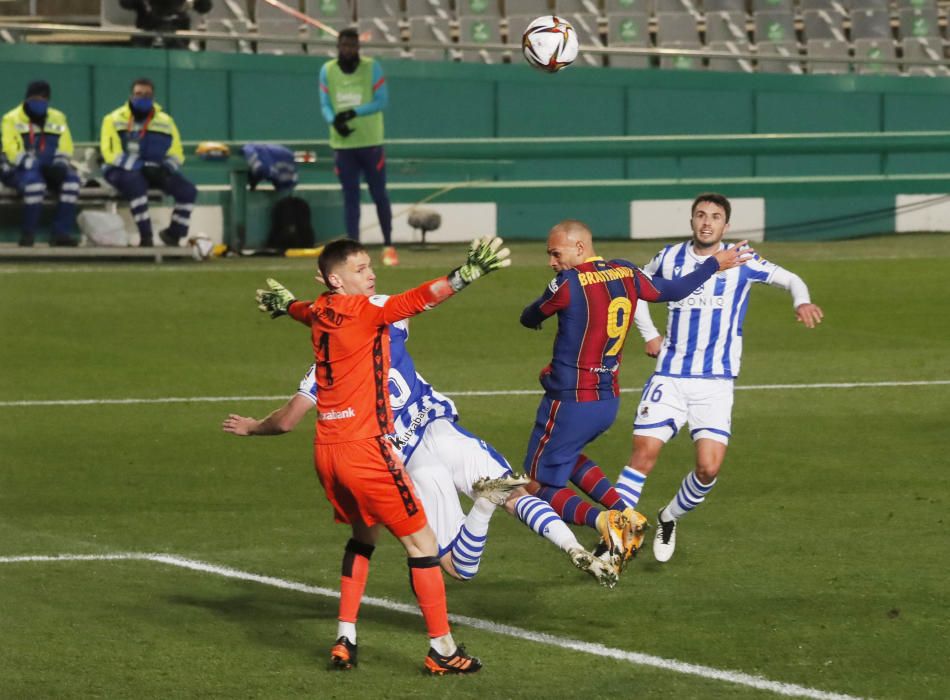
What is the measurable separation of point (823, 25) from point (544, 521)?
2355cm

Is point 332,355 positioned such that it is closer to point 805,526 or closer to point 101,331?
point 805,526

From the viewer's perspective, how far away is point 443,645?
644 centimetres

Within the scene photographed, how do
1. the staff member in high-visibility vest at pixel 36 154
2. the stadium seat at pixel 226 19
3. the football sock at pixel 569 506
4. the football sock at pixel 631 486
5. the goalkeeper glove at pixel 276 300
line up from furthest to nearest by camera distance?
the stadium seat at pixel 226 19 < the staff member in high-visibility vest at pixel 36 154 < the football sock at pixel 631 486 < the football sock at pixel 569 506 < the goalkeeper glove at pixel 276 300

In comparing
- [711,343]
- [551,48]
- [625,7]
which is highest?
[625,7]

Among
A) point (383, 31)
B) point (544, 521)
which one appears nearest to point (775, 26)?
point (383, 31)

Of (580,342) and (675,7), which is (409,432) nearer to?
(580,342)

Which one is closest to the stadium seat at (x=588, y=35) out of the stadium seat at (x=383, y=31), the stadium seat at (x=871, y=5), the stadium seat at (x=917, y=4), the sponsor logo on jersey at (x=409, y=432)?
the stadium seat at (x=383, y=31)

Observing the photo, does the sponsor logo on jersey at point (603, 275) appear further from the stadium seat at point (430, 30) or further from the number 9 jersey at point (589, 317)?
the stadium seat at point (430, 30)

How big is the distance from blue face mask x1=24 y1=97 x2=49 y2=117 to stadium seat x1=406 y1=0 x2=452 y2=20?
28.9 feet

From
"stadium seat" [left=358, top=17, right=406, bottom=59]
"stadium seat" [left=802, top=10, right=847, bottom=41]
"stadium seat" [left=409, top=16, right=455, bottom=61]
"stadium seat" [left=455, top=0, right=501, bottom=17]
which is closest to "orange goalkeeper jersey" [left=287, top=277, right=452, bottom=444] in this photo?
"stadium seat" [left=358, top=17, right=406, bottom=59]

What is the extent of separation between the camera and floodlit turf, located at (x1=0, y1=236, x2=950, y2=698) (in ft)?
21.6

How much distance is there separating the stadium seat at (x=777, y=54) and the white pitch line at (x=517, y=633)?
2037cm

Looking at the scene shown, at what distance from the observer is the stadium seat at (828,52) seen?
28.5 meters

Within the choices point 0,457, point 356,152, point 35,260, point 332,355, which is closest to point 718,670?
point 332,355
